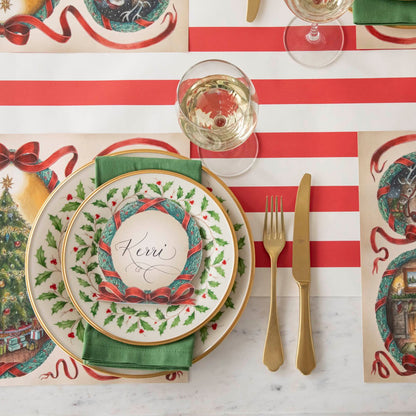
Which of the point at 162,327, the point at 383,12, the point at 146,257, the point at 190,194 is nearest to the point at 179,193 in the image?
the point at 190,194

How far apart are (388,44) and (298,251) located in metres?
0.42

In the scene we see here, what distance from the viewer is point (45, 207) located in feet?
2.76

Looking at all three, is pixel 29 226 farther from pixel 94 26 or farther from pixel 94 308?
pixel 94 26

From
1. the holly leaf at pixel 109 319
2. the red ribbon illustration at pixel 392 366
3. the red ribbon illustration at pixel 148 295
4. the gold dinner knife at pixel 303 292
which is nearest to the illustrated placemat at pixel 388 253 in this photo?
the red ribbon illustration at pixel 392 366

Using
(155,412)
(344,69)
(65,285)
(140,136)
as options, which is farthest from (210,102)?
(155,412)

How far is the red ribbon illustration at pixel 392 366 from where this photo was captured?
0.89 meters

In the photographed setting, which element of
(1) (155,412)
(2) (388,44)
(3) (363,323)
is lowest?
(1) (155,412)

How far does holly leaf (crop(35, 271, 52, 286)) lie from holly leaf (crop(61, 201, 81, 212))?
108 mm

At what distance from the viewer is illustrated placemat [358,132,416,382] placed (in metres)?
0.89

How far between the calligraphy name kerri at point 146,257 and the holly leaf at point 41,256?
12 centimetres

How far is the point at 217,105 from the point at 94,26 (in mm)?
291

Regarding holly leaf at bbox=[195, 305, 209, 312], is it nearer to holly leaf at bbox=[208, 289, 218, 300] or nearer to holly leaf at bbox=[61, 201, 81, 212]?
holly leaf at bbox=[208, 289, 218, 300]

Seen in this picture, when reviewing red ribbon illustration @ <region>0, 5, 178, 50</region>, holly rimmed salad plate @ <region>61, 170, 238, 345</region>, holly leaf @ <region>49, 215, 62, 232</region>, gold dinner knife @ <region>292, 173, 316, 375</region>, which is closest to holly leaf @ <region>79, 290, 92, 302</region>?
holly rimmed salad plate @ <region>61, 170, 238, 345</region>

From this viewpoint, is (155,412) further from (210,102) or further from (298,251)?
(210,102)
